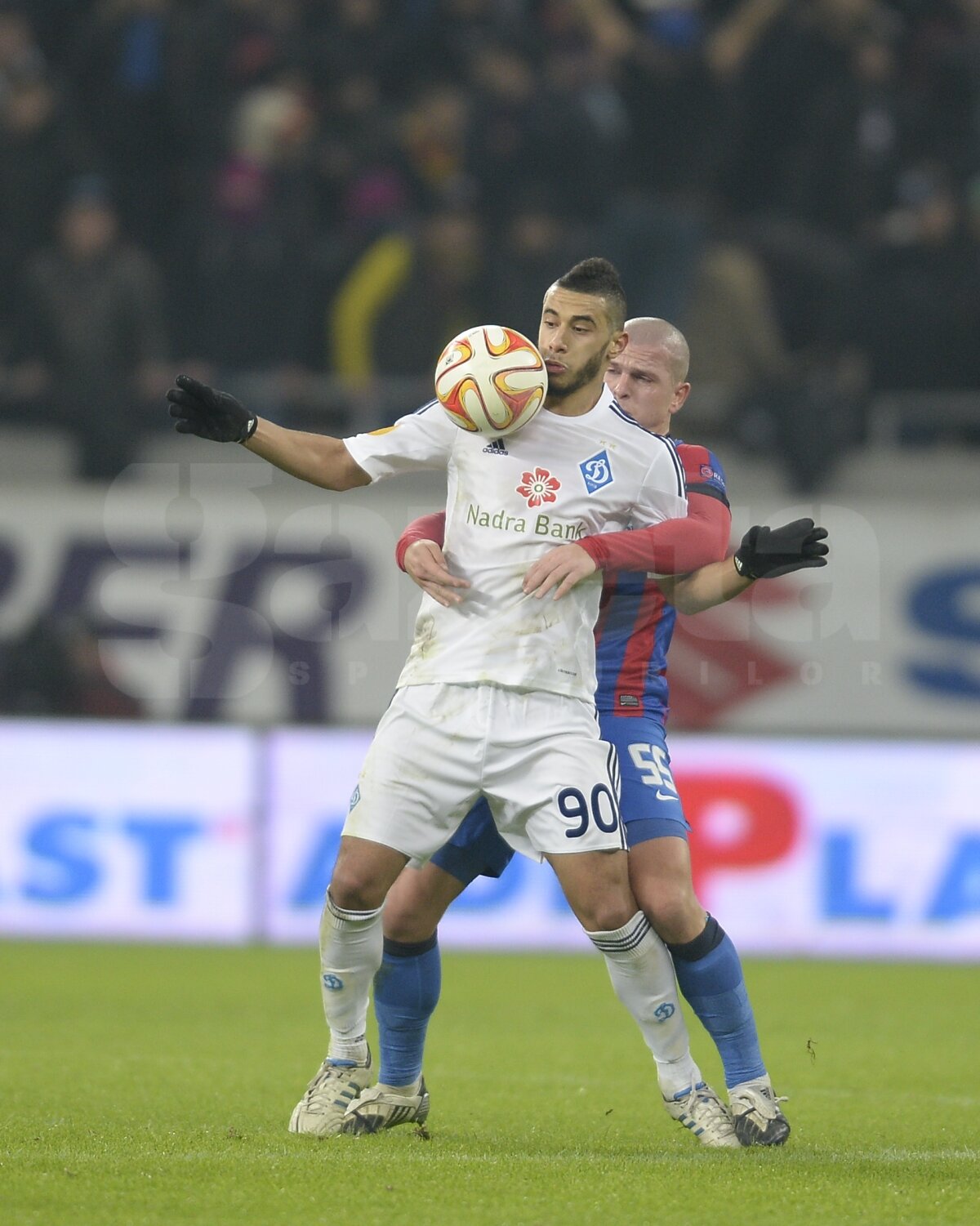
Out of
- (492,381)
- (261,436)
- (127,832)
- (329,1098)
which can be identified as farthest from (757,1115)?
(127,832)

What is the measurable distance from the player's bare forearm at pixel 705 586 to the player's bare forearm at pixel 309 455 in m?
0.97

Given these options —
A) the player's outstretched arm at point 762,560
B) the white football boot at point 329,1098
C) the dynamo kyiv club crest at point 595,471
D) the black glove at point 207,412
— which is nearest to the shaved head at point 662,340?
the dynamo kyiv club crest at point 595,471

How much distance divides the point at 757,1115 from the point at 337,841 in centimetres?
659

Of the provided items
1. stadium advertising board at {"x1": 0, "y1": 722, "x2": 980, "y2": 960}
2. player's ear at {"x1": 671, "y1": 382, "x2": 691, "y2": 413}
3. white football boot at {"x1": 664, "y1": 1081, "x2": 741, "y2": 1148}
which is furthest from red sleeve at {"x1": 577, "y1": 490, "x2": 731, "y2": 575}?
stadium advertising board at {"x1": 0, "y1": 722, "x2": 980, "y2": 960}

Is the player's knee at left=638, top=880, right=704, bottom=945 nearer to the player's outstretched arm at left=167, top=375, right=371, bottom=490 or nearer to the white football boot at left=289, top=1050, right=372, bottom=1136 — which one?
the white football boot at left=289, top=1050, right=372, bottom=1136

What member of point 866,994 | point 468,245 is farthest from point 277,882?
point 468,245

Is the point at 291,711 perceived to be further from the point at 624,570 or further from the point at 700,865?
the point at 624,570

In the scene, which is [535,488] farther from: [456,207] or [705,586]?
[456,207]

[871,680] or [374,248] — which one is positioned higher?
[374,248]

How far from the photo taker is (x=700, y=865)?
1181cm

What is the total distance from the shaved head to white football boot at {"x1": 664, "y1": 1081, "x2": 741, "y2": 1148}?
7.18 ft

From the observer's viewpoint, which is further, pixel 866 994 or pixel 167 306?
pixel 167 306

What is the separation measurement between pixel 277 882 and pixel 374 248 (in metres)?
4.50

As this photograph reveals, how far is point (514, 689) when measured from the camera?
5418 mm
